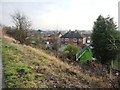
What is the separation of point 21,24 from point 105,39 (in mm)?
1480

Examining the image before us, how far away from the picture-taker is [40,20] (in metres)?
3.30

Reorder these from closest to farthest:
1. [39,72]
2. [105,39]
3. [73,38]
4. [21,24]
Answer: [39,72] < [73,38] < [105,39] < [21,24]

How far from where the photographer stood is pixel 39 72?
9.95 feet

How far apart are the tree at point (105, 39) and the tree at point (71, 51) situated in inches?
14.8

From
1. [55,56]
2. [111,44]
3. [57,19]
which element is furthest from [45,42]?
[111,44]

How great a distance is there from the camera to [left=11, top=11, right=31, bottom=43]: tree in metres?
3.46

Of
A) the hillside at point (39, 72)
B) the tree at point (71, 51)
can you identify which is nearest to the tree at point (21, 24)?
the hillside at point (39, 72)

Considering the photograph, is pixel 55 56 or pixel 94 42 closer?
pixel 55 56

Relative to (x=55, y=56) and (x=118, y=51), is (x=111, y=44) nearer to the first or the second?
(x=118, y=51)

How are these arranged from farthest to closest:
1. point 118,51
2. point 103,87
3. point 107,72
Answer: point 118,51 < point 107,72 < point 103,87

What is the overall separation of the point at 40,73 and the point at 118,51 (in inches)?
50.5

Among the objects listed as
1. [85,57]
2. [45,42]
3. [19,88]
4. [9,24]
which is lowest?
[19,88]

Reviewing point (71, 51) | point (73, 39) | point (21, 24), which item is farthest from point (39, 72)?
Result: point (21, 24)

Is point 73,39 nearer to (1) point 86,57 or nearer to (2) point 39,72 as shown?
(1) point 86,57
